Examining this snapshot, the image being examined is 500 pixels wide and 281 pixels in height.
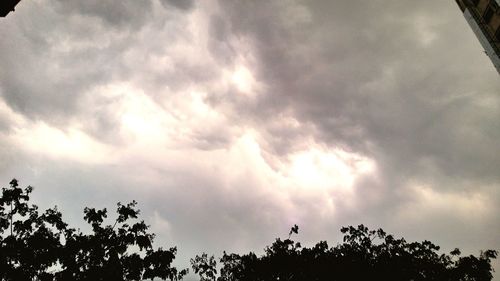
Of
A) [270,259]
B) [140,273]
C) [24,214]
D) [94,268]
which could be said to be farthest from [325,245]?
[24,214]

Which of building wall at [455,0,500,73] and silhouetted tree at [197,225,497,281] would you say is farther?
silhouetted tree at [197,225,497,281]

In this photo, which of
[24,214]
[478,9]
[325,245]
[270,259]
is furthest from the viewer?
[270,259]

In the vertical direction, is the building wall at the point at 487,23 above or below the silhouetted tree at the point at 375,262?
above

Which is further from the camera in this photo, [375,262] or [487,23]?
[375,262]

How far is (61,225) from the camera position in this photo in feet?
97.6

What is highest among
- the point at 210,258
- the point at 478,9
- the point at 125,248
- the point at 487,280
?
the point at 478,9

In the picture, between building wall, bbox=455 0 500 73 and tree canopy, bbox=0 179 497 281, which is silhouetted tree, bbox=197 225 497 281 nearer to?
tree canopy, bbox=0 179 497 281

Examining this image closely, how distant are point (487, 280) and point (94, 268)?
152 feet

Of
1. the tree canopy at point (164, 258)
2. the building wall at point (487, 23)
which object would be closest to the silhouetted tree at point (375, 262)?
the tree canopy at point (164, 258)

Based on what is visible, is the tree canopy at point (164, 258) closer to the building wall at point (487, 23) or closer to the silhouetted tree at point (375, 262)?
the silhouetted tree at point (375, 262)

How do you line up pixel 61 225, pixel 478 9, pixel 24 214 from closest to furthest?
pixel 478 9 → pixel 24 214 → pixel 61 225

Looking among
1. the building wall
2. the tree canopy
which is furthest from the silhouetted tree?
the building wall

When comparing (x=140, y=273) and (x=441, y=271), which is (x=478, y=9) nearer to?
(x=441, y=271)

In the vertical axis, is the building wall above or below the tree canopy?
above
